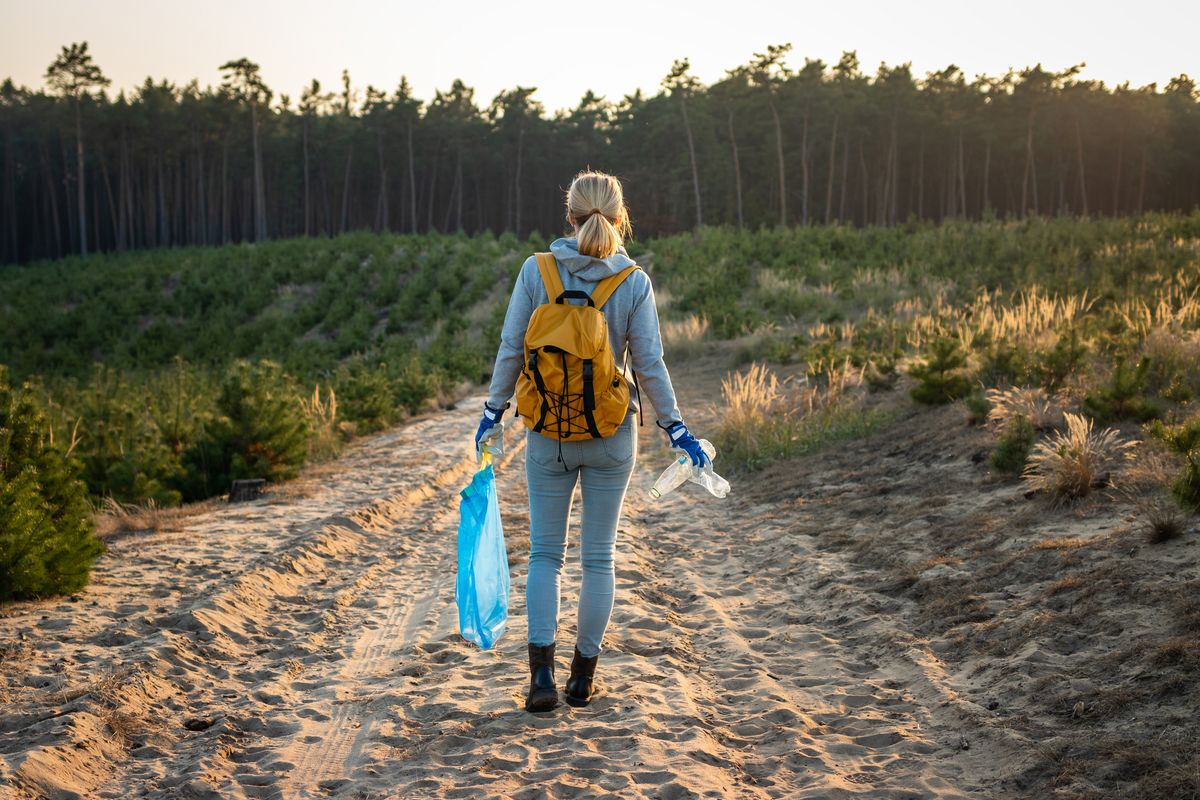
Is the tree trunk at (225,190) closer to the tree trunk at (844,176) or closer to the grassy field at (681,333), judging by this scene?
the grassy field at (681,333)

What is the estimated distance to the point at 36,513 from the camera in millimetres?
5688

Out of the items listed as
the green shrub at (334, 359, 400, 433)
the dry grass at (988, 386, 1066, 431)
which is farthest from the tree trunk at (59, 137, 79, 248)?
the dry grass at (988, 386, 1066, 431)

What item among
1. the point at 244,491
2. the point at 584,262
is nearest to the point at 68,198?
the point at 244,491

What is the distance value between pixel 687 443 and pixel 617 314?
2.12ft

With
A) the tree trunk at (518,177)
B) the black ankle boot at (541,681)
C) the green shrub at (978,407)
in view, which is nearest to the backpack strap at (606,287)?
the black ankle boot at (541,681)

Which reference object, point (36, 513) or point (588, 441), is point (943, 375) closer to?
point (588, 441)

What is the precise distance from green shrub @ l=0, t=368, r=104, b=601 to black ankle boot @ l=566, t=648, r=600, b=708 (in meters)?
3.50

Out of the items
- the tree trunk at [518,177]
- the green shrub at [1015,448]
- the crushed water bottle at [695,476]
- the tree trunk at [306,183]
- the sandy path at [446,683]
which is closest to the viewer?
the sandy path at [446,683]

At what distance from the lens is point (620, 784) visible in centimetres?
355

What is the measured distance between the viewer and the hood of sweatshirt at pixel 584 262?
3.94 meters

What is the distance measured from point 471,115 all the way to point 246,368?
6339 cm

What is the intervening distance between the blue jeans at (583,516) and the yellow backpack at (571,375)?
12cm

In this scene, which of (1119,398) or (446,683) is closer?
(446,683)

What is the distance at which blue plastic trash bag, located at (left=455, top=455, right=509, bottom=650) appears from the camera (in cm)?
448
